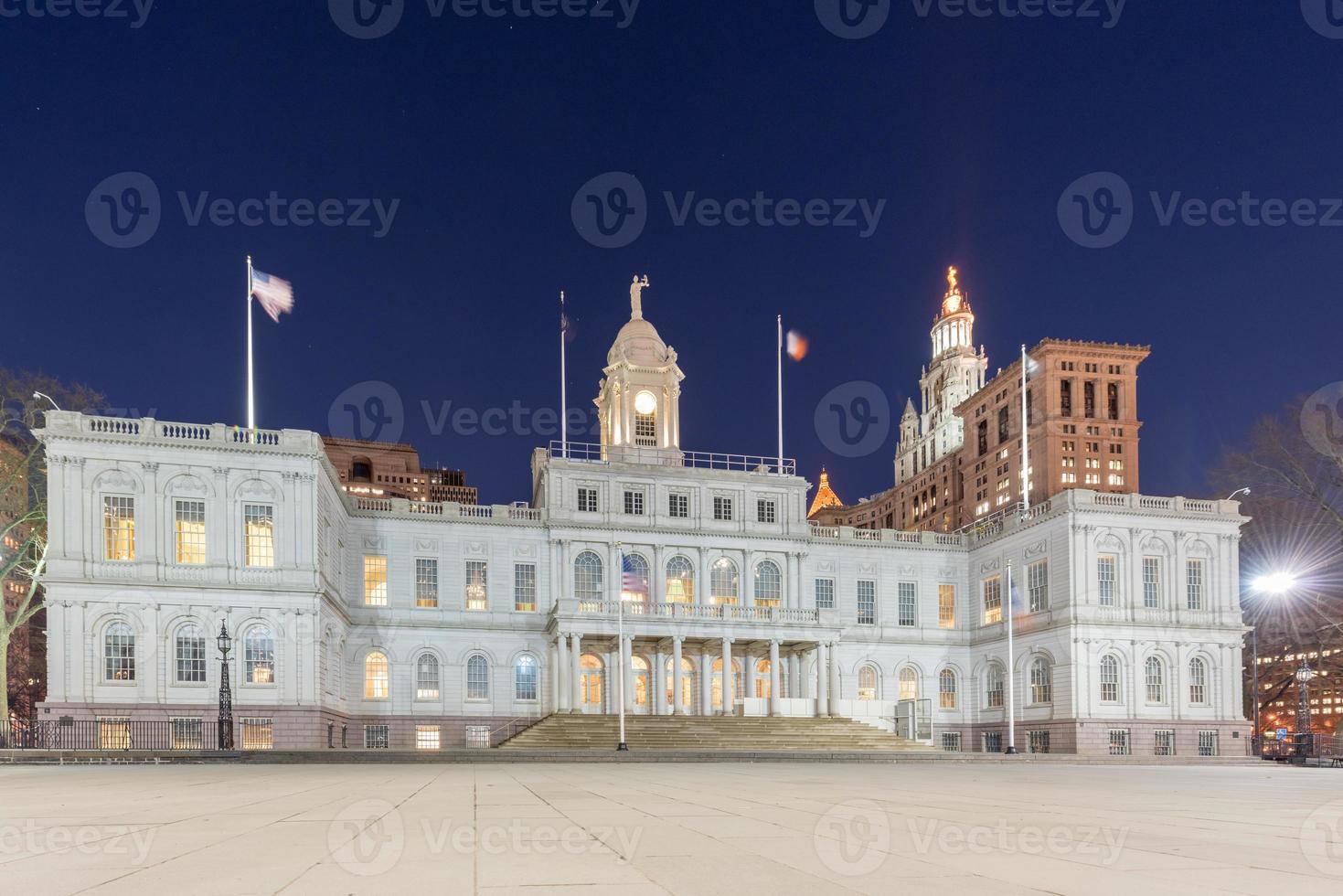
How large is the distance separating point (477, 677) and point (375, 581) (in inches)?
296

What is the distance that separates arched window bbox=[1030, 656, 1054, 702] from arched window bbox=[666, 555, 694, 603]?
63.2ft

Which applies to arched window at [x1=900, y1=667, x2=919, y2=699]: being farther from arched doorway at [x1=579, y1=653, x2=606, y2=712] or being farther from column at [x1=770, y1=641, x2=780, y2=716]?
arched doorway at [x1=579, y1=653, x2=606, y2=712]

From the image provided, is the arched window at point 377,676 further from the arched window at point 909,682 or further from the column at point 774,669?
the arched window at point 909,682

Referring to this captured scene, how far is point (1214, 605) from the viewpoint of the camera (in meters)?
54.8

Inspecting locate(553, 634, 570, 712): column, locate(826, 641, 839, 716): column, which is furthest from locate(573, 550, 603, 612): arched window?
locate(826, 641, 839, 716): column

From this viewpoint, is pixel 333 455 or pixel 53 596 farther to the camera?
pixel 333 455

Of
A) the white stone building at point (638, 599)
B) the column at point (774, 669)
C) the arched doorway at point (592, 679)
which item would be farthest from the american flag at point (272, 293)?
the column at point (774, 669)

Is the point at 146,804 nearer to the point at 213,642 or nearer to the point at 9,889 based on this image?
the point at 9,889

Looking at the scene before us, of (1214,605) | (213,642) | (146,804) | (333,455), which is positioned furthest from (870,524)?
(146,804)

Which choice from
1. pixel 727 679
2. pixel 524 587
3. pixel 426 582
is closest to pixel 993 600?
pixel 727 679

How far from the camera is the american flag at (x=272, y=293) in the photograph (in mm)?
42625

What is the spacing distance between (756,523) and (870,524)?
129 meters

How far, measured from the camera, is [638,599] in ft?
182

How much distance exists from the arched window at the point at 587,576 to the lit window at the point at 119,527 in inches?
855
